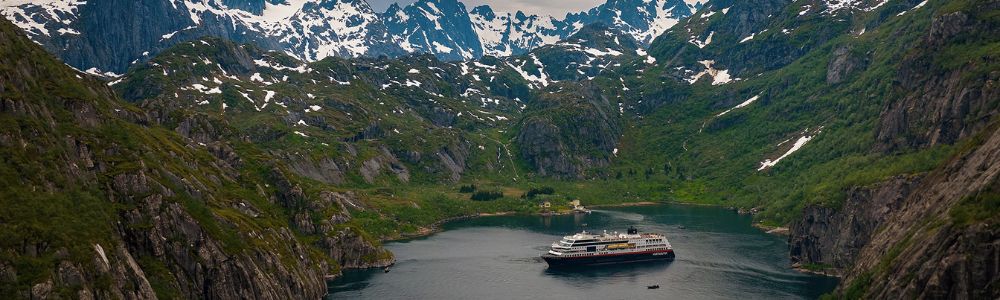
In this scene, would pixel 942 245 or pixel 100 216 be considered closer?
pixel 942 245

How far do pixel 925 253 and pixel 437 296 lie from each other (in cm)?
9757

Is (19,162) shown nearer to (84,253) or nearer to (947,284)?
(84,253)

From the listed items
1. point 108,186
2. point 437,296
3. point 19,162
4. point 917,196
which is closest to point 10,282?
point 19,162

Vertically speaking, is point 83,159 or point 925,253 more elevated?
point 83,159

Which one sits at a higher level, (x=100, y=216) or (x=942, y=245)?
(x=100, y=216)

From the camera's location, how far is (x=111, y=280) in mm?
139125

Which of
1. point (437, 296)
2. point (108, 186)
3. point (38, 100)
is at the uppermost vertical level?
point (38, 100)

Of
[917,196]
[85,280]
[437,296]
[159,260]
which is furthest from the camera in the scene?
[437,296]

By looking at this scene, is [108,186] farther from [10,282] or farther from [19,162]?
[10,282]

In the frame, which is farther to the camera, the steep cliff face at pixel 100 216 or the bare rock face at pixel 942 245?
the steep cliff face at pixel 100 216

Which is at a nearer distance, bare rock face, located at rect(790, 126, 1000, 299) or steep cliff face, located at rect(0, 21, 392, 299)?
bare rock face, located at rect(790, 126, 1000, 299)

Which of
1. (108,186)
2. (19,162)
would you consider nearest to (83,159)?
(108,186)

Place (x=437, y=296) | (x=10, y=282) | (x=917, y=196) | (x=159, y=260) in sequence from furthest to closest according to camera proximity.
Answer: (x=437, y=296) < (x=917, y=196) < (x=159, y=260) < (x=10, y=282)

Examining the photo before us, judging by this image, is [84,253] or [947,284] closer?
[947,284]
